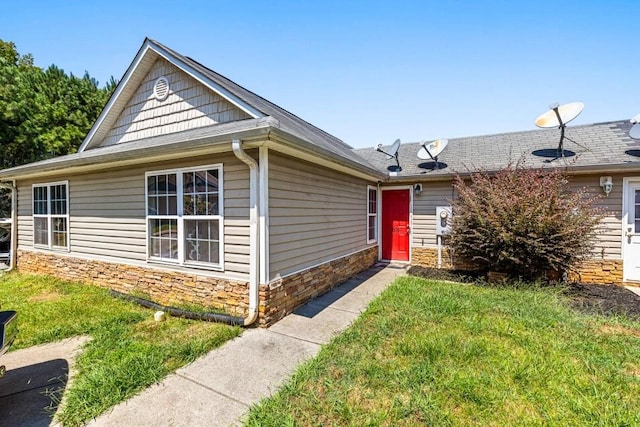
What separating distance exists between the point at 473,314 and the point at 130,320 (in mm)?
5283

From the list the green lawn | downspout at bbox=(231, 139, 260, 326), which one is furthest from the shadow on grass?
downspout at bbox=(231, 139, 260, 326)

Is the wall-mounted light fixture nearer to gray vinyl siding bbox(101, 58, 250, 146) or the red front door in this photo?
the red front door

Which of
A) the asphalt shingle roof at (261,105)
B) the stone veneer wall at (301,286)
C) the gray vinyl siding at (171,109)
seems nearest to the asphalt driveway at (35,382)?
the stone veneer wall at (301,286)

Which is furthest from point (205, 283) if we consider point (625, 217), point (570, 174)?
point (625, 217)

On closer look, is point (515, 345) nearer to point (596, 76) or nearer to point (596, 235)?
point (596, 235)

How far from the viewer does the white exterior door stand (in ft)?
20.0

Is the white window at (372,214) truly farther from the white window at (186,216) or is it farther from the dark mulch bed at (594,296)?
the white window at (186,216)

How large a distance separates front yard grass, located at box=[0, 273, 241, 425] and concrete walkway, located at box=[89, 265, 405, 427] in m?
0.18

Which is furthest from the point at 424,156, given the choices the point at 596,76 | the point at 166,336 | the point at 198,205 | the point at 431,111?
the point at 166,336

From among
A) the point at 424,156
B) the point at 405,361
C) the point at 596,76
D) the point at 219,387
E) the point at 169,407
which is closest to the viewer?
the point at 169,407

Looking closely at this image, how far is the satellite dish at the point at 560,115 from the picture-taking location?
6.72 meters

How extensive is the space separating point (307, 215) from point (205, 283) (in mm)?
2053

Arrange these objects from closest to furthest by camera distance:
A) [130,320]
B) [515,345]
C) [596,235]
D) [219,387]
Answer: [219,387], [515,345], [130,320], [596,235]

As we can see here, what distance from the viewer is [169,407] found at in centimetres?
242
